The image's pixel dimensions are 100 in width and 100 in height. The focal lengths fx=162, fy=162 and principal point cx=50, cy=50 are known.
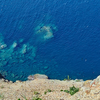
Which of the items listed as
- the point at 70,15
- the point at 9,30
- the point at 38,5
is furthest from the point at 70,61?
the point at 38,5

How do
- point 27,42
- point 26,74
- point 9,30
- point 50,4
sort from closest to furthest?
point 26,74, point 27,42, point 9,30, point 50,4

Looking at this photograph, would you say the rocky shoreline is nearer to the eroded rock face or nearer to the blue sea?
the eroded rock face

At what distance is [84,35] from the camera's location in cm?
5747

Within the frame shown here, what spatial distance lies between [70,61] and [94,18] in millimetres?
21729

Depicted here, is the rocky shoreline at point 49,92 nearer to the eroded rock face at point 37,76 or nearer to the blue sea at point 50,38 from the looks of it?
the eroded rock face at point 37,76

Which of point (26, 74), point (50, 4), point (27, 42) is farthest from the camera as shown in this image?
point (50, 4)

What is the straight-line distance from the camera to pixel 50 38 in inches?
2286

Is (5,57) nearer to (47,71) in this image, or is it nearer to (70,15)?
(47,71)

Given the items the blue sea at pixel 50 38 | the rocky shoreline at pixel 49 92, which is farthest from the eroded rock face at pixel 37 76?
the rocky shoreline at pixel 49 92

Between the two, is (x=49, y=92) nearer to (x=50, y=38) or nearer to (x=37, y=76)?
(x=37, y=76)

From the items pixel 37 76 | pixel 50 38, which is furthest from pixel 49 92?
pixel 50 38

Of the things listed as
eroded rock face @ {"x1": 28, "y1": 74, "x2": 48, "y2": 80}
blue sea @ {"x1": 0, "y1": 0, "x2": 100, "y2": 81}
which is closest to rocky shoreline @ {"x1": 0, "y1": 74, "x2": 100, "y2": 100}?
eroded rock face @ {"x1": 28, "y1": 74, "x2": 48, "y2": 80}

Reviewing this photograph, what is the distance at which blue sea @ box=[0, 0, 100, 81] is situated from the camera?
5062 centimetres

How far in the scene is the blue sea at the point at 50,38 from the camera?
1993 inches
